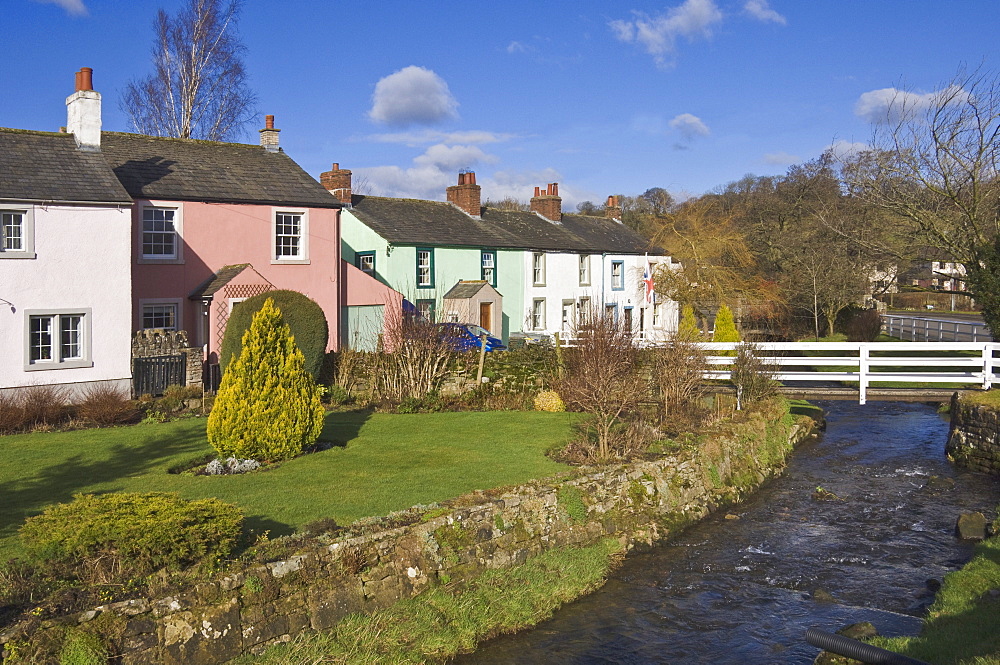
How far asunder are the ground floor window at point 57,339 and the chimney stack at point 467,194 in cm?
2255

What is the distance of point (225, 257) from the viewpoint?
26.5 metres

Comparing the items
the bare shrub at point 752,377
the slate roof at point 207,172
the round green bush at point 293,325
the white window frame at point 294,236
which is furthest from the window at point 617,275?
the round green bush at point 293,325

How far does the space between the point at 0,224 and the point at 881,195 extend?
24.6 m

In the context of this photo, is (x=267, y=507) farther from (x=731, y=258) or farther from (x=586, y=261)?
(x=731, y=258)

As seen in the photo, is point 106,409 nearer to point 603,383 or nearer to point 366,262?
point 603,383

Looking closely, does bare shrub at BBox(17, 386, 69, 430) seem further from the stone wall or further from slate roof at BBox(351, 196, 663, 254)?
the stone wall

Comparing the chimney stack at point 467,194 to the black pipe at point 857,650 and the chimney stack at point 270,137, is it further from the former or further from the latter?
the black pipe at point 857,650

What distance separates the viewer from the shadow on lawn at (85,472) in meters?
11.1

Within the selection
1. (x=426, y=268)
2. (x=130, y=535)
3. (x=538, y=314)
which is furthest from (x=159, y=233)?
(x=538, y=314)

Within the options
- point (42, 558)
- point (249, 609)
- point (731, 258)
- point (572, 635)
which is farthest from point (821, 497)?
point (731, 258)

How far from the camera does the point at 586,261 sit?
42.7 m

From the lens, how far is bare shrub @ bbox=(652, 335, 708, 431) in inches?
760

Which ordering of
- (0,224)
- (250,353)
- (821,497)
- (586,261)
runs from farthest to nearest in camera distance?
(586,261)
(0,224)
(821,497)
(250,353)

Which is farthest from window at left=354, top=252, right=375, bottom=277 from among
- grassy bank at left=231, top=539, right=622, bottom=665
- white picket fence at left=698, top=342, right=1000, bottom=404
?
grassy bank at left=231, top=539, right=622, bottom=665
